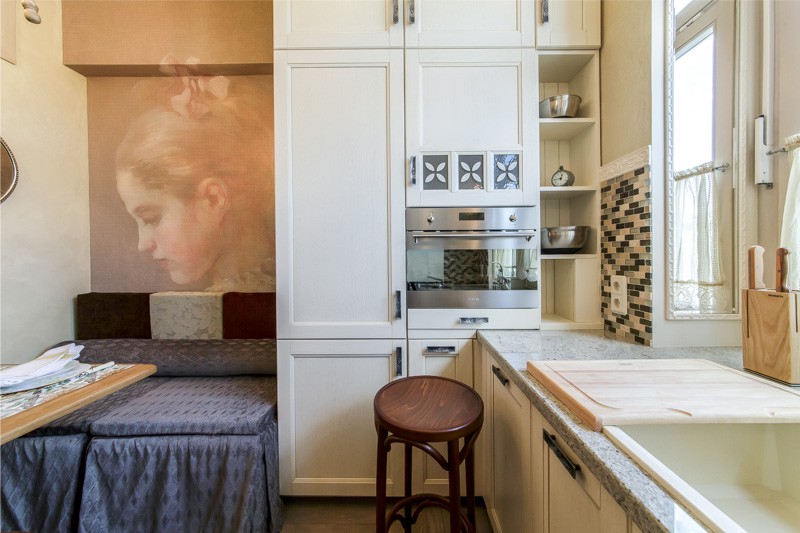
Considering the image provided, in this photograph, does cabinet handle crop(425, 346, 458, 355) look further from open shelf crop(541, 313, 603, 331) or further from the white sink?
the white sink

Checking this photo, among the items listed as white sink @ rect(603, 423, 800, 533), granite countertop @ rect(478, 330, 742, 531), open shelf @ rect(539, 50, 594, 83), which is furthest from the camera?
open shelf @ rect(539, 50, 594, 83)

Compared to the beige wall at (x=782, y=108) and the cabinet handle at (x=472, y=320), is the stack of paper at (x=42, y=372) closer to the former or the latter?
the cabinet handle at (x=472, y=320)

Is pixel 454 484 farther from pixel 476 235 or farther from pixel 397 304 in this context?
pixel 476 235

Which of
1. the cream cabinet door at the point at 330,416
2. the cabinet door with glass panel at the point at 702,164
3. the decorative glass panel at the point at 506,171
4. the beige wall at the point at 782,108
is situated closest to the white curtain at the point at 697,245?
the cabinet door with glass panel at the point at 702,164

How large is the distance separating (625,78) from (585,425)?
1.47 m

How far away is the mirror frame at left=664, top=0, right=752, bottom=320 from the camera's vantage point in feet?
3.60

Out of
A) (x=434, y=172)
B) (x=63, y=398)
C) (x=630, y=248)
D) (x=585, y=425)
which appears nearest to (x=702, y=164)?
(x=630, y=248)

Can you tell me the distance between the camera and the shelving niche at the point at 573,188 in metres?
1.48

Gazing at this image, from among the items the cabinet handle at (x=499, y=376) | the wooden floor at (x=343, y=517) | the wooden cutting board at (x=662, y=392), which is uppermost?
the wooden cutting board at (x=662, y=392)

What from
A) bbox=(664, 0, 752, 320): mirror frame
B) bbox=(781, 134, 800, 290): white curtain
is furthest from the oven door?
bbox=(781, 134, 800, 290): white curtain

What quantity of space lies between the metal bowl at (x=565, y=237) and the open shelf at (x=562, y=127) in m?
0.52

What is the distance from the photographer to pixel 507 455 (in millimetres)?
1104

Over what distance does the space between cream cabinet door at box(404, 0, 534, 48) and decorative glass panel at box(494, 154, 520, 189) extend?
1.72 ft

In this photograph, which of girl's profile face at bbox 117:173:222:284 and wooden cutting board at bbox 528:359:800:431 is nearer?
wooden cutting board at bbox 528:359:800:431
